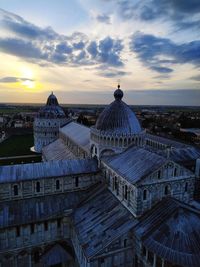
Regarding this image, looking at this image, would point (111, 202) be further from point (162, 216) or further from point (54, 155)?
point (54, 155)

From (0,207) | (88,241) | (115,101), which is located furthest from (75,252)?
(115,101)

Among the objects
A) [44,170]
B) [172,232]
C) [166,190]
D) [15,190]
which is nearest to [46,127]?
[44,170]

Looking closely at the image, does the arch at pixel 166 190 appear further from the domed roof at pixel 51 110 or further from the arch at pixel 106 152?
the domed roof at pixel 51 110

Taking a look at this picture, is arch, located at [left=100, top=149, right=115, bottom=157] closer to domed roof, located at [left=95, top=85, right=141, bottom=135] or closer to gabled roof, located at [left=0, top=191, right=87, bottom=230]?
domed roof, located at [left=95, top=85, right=141, bottom=135]

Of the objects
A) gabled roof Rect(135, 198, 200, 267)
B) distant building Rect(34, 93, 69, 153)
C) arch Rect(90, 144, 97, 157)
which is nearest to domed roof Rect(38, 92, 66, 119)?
distant building Rect(34, 93, 69, 153)

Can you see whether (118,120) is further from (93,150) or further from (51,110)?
(51,110)

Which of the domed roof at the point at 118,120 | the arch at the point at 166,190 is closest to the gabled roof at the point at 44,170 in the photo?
the domed roof at the point at 118,120

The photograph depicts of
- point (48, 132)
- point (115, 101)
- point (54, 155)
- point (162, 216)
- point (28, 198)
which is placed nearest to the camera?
point (162, 216)
